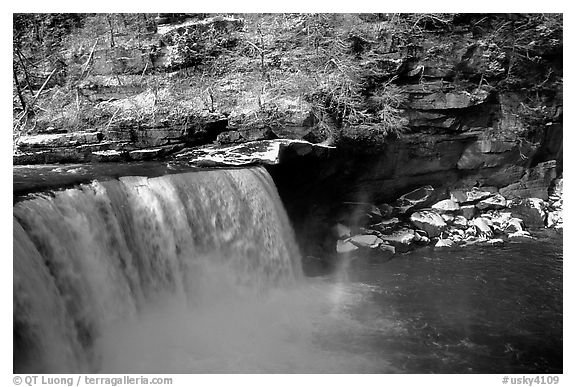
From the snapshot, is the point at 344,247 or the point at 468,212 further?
the point at 468,212

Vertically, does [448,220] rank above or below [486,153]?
below

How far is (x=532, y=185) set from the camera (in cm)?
1013

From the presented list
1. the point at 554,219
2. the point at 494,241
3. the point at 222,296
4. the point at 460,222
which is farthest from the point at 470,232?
the point at 222,296

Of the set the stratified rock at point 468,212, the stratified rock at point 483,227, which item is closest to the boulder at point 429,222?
the stratified rock at point 468,212

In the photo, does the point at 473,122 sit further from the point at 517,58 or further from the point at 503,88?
the point at 517,58

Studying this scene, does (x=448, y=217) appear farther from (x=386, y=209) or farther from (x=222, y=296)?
(x=222, y=296)

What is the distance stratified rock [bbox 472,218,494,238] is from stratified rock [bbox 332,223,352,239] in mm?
2766

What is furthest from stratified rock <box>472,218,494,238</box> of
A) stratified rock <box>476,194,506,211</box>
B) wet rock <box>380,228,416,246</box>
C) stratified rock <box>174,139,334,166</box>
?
stratified rock <box>174,139,334,166</box>

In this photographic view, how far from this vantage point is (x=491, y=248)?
8.59 meters

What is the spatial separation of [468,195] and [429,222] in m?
1.42

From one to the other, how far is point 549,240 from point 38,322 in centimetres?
896

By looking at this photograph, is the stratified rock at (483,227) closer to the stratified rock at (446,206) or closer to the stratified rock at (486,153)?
the stratified rock at (446,206)

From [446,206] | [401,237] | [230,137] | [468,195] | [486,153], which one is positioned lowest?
[401,237]

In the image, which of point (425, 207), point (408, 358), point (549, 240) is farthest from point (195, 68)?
point (549, 240)
